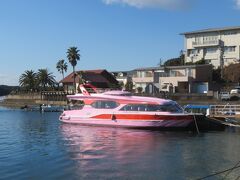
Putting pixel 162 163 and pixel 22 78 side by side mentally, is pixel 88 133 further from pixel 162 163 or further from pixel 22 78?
pixel 22 78

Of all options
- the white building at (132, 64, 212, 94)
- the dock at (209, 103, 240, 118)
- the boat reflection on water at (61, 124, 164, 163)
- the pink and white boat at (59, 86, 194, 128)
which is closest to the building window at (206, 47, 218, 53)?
the white building at (132, 64, 212, 94)

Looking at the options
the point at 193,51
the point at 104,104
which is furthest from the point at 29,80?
the point at 104,104

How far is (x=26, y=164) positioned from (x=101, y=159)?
472 cm

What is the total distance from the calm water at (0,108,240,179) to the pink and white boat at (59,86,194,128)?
1.73m

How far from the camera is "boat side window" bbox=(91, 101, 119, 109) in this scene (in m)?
47.5

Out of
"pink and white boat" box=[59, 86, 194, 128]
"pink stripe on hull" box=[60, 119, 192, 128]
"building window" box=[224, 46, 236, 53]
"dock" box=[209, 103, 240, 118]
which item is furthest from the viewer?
"building window" box=[224, 46, 236, 53]

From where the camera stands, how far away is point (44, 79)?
147875 mm

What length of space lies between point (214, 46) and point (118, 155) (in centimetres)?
8601

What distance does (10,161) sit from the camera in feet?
90.2

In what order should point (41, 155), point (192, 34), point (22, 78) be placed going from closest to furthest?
point (41, 155) < point (192, 34) < point (22, 78)

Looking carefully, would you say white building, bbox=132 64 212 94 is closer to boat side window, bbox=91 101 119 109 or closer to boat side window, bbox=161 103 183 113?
boat side window, bbox=91 101 119 109

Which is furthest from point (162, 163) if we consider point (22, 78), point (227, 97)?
point (22, 78)

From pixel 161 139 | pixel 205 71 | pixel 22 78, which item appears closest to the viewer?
pixel 161 139

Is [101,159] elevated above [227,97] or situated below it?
below
